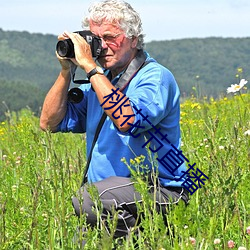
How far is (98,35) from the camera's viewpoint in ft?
11.6

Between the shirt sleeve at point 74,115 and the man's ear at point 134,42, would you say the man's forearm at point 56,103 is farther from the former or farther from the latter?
the man's ear at point 134,42

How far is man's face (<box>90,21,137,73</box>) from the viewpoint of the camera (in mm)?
3535

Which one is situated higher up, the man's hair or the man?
the man's hair

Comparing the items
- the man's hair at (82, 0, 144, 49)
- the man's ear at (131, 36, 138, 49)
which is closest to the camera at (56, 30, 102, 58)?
the man's hair at (82, 0, 144, 49)

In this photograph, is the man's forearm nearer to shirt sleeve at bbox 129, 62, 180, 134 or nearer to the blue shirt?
the blue shirt

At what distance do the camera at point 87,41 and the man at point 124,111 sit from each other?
0.03m

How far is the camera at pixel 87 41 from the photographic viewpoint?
3.43 m

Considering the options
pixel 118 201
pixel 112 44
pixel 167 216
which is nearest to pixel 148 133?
pixel 118 201

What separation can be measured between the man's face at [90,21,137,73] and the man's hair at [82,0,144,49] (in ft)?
0.09

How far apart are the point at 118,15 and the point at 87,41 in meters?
0.24

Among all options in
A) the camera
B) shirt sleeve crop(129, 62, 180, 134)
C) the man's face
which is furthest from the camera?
the man's face

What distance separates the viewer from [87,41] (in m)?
3.43

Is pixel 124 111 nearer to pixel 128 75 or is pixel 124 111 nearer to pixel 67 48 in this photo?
pixel 128 75

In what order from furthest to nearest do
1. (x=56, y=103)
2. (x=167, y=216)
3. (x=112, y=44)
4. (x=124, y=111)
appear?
(x=56, y=103), (x=112, y=44), (x=124, y=111), (x=167, y=216)
